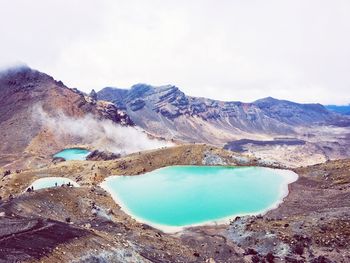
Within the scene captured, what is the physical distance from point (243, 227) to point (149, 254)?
55.1 feet

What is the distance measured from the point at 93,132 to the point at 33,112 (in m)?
27.3

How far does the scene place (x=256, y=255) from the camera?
46.3 m

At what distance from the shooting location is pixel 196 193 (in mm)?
74438

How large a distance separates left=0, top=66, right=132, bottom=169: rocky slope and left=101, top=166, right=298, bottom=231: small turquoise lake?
→ 75.3m

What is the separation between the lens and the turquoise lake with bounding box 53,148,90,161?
142825mm

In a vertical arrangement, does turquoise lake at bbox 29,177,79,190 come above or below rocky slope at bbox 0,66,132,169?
below

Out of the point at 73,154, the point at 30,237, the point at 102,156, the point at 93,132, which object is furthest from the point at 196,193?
the point at 93,132

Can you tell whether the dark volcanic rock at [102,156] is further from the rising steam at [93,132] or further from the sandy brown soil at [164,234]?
the sandy brown soil at [164,234]

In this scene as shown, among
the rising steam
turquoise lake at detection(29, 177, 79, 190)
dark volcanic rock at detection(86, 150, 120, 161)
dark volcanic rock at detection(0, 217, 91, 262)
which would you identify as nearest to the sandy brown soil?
dark volcanic rock at detection(0, 217, 91, 262)

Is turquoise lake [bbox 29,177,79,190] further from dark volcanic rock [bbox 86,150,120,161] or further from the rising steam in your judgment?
the rising steam

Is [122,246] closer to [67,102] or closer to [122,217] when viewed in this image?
[122,217]

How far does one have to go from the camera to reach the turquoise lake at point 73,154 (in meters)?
143

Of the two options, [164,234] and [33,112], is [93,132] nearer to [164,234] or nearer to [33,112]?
[33,112]

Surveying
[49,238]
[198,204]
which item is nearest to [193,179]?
[198,204]
